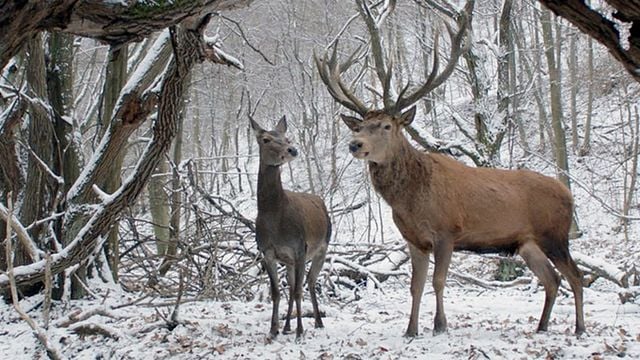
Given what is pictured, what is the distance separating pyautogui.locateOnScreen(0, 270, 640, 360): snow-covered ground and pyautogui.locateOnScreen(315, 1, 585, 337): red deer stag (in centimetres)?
47

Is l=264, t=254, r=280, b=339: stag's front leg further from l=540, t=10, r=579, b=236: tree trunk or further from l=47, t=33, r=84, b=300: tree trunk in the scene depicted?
l=540, t=10, r=579, b=236: tree trunk

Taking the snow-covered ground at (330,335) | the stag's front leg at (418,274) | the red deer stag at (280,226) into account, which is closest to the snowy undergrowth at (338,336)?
the snow-covered ground at (330,335)

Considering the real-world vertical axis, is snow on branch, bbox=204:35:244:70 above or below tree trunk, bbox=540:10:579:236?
below

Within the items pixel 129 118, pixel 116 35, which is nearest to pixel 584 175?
pixel 129 118

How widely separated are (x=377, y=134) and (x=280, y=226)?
4.05ft

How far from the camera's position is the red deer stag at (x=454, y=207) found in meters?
6.79

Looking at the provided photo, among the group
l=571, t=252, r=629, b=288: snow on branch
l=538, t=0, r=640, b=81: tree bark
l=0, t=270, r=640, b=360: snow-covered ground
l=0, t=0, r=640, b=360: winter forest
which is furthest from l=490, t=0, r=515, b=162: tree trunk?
l=538, t=0, r=640, b=81: tree bark

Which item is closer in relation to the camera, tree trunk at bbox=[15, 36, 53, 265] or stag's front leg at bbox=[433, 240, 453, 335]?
stag's front leg at bbox=[433, 240, 453, 335]

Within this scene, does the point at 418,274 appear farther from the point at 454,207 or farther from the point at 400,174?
the point at 400,174

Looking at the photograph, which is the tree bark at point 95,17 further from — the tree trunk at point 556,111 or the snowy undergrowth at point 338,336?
the tree trunk at point 556,111

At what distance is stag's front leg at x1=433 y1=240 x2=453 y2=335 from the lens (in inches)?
260

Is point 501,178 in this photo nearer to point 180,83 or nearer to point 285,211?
point 285,211

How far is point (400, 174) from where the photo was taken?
6.97 meters

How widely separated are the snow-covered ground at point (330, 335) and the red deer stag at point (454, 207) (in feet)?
1.54
